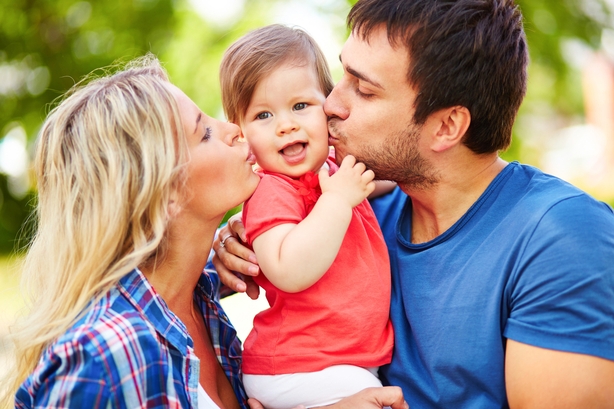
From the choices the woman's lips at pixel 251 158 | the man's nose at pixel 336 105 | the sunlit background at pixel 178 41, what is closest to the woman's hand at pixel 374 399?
the woman's lips at pixel 251 158

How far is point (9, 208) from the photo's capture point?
20.8ft

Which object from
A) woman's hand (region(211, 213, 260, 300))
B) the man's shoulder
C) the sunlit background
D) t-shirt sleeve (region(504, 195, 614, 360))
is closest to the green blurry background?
the sunlit background

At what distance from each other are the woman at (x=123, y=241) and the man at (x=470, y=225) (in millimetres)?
319

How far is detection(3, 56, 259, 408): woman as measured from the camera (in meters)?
1.73

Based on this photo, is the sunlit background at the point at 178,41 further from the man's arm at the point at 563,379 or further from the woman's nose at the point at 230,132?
the man's arm at the point at 563,379

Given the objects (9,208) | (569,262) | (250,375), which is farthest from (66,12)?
(569,262)

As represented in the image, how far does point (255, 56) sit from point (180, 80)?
10.6ft

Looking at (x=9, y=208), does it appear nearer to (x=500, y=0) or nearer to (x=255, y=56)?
(x=255, y=56)

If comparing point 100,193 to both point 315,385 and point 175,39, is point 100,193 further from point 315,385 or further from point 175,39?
point 175,39

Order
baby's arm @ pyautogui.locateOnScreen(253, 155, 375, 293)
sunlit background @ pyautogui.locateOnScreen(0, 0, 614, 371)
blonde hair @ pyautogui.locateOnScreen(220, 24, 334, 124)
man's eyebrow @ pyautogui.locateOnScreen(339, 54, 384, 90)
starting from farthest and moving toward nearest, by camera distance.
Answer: sunlit background @ pyautogui.locateOnScreen(0, 0, 614, 371) < man's eyebrow @ pyautogui.locateOnScreen(339, 54, 384, 90) < blonde hair @ pyautogui.locateOnScreen(220, 24, 334, 124) < baby's arm @ pyautogui.locateOnScreen(253, 155, 375, 293)

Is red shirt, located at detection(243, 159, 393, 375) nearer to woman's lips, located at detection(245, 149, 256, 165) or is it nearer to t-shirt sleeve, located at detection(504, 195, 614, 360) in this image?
woman's lips, located at detection(245, 149, 256, 165)

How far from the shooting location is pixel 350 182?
2.11m

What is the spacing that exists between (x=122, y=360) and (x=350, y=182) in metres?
0.90

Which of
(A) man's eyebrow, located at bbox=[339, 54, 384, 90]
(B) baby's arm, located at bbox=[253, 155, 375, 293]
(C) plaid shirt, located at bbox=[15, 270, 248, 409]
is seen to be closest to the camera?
(C) plaid shirt, located at bbox=[15, 270, 248, 409]
